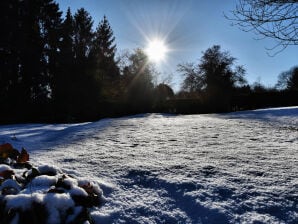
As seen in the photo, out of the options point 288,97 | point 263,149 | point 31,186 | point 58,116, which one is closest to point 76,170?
point 31,186

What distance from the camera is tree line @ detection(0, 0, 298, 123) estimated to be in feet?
42.2

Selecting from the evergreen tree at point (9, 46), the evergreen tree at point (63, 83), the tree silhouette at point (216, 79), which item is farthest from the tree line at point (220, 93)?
the evergreen tree at point (9, 46)

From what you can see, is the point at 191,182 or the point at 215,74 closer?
the point at 191,182

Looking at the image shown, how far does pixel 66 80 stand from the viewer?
13.7 meters

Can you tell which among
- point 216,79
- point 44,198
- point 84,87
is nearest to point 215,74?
point 216,79

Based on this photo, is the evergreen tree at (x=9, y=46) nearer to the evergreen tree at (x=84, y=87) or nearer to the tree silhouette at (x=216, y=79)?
the evergreen tree at (x=84, y=87)

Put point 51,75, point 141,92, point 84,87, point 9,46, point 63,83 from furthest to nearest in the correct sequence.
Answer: point 51,75
point 9,46
point 141,92
point 63,83
point 84,87

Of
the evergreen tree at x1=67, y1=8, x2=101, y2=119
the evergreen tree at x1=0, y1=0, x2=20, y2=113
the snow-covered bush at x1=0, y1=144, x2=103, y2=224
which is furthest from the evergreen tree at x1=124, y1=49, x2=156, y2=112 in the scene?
the snow-covered bush at x1=0, y1=144, x2=103, y2=224

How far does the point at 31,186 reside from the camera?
146 cm

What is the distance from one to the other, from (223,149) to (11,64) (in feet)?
54.3

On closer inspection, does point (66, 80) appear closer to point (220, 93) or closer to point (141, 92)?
point (141, 92)

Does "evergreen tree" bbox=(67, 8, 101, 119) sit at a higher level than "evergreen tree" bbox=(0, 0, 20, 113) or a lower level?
lower

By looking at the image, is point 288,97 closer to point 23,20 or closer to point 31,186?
point 31,186

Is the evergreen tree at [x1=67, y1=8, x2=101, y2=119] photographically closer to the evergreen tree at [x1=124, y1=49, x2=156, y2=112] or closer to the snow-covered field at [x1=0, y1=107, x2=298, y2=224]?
the evergreen tree at [x1=124, y1=49, x2=156, y2=112]
